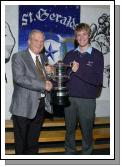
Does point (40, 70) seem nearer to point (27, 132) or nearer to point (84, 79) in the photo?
point (84, 79)

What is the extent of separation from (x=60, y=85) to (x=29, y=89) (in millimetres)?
254

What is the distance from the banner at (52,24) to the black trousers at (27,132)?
1.01 metres

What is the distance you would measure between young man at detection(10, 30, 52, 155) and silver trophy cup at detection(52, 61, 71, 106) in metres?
0.08

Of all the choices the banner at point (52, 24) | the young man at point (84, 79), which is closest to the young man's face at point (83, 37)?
the young man at point (84, 79)

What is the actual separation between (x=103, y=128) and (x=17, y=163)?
1289 mm

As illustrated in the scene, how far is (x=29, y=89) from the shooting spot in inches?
95.3

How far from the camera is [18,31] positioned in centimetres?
328

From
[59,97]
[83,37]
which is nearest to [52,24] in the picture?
[83,37]

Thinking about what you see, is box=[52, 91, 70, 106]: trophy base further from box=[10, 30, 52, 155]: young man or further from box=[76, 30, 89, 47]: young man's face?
box=[76, 30, 89, 47]: young man's face

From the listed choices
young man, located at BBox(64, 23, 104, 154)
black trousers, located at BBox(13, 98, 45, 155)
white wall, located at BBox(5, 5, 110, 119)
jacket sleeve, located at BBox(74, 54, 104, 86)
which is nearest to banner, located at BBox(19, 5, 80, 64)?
white wall, located at BBox(5, 5, 110, 119)

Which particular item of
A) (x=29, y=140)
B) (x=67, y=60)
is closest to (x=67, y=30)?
(x=67, y=60)

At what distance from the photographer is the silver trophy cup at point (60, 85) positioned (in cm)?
247

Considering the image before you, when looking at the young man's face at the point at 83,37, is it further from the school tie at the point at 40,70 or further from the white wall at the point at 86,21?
the white wall at the point at 86,21

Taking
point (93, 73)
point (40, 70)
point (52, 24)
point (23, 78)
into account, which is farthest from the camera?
point (52, 24)
